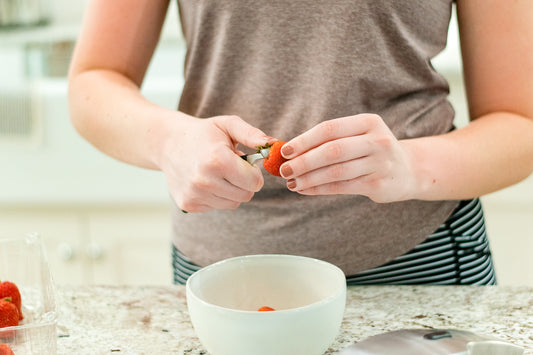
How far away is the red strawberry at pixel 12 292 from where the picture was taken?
71cm

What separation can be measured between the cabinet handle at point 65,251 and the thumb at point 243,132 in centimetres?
127

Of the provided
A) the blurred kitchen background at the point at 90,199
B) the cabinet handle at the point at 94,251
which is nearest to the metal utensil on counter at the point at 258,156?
the blurred kitchen background at the point at 90,199

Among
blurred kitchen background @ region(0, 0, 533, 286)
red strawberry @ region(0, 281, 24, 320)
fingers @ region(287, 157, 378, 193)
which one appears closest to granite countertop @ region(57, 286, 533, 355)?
red strawberry @ region(0, 281, 24, 320)

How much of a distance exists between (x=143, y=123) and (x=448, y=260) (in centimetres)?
48

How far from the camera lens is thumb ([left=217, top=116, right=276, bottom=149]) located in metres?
0.68

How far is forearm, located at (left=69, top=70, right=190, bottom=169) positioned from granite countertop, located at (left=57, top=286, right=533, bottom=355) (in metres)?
0.18

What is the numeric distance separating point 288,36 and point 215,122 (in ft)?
0.75

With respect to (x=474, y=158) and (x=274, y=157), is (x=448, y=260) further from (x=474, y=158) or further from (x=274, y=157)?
(x=274, y=157)

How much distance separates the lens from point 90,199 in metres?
1.79

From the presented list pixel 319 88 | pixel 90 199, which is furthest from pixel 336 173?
pixel 90 199

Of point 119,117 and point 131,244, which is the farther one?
point 131,244

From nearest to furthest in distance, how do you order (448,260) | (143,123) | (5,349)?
(5,349) < (143,123) < (448,260)

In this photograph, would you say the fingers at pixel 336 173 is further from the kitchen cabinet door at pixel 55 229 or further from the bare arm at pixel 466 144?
the kitchen cabinet door at pixel 55 229

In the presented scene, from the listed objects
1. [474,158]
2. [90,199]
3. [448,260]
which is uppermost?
[474,158]
